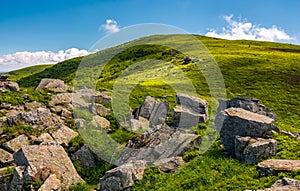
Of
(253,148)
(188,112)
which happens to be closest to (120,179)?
(253,148)

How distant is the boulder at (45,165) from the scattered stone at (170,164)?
17.9ft

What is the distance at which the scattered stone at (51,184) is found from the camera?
1831 cm

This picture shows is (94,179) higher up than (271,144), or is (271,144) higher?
(271,144)

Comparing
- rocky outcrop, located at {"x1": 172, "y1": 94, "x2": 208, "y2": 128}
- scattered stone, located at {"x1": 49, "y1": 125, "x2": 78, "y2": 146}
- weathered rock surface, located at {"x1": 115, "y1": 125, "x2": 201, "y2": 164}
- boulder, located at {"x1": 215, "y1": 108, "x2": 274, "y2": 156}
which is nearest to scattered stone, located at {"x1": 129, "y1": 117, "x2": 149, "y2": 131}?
rocky outcrop, located at {"x1": 172, "y1": 94, "x2": 208, "y2": 128}

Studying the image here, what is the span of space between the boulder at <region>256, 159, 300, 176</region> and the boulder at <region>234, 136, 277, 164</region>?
3.85 ft

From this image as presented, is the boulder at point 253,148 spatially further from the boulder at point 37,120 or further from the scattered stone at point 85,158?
the boulder at point 37,120

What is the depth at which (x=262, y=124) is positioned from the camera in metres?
21.3

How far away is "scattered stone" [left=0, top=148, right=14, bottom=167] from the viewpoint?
21.6 meters

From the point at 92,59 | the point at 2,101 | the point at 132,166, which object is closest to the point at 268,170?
the point at 132,166

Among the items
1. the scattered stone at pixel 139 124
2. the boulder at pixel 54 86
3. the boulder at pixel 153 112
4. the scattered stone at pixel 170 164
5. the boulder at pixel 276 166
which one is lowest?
the scattered stone at pixel 170 164

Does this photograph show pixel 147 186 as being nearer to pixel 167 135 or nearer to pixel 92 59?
pixel 167 135

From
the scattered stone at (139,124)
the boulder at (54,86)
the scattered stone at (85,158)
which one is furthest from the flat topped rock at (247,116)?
the boulder at (54,86)

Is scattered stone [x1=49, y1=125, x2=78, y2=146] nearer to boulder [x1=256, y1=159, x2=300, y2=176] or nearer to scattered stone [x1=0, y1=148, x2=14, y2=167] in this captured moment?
scattered stone [x1=0, y1=148, x2=14, y2=167]

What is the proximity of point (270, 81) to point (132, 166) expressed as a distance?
51.9 meters
